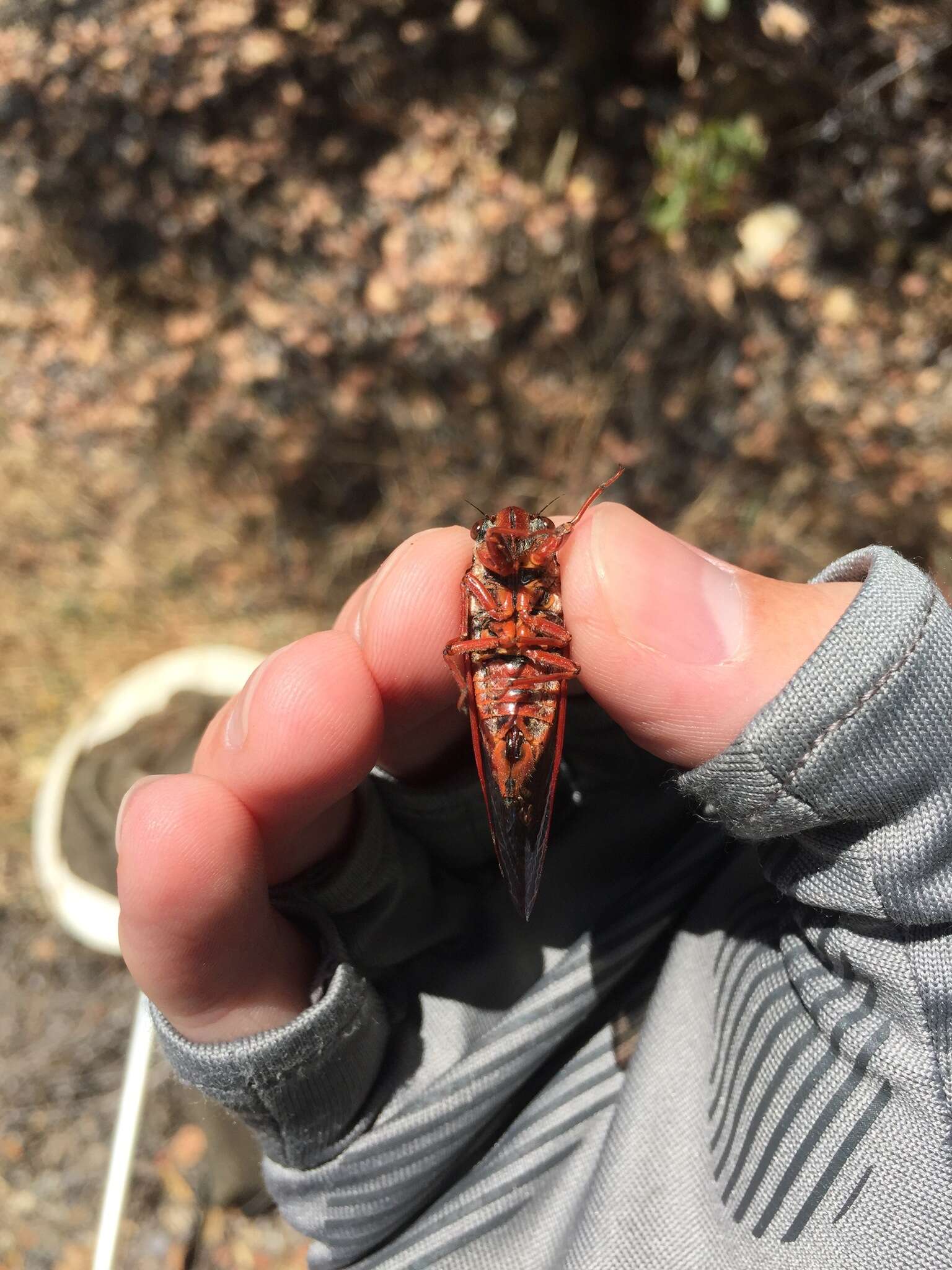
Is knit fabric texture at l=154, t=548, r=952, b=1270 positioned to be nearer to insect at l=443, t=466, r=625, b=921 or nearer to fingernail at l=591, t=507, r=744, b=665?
fingernail at l=591, t=507, r=744, b=665

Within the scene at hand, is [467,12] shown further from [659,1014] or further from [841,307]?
[659,1014]

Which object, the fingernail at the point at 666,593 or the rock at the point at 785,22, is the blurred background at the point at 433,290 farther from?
the fingernail at the point at 666,593

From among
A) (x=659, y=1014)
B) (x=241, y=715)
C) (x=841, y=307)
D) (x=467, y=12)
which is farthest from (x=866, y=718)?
(x=467, y=12)

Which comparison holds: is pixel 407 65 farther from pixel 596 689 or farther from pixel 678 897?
pixel 678 897

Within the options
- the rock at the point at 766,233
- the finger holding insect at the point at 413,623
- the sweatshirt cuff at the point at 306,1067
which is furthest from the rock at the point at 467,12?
the sweatshirt cuff at the point at 306,1067

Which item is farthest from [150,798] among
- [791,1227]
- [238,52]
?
[238,52]

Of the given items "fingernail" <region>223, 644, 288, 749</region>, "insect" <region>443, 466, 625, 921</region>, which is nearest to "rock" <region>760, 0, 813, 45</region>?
"insect" <region>443, 466, 625, 921</region>
